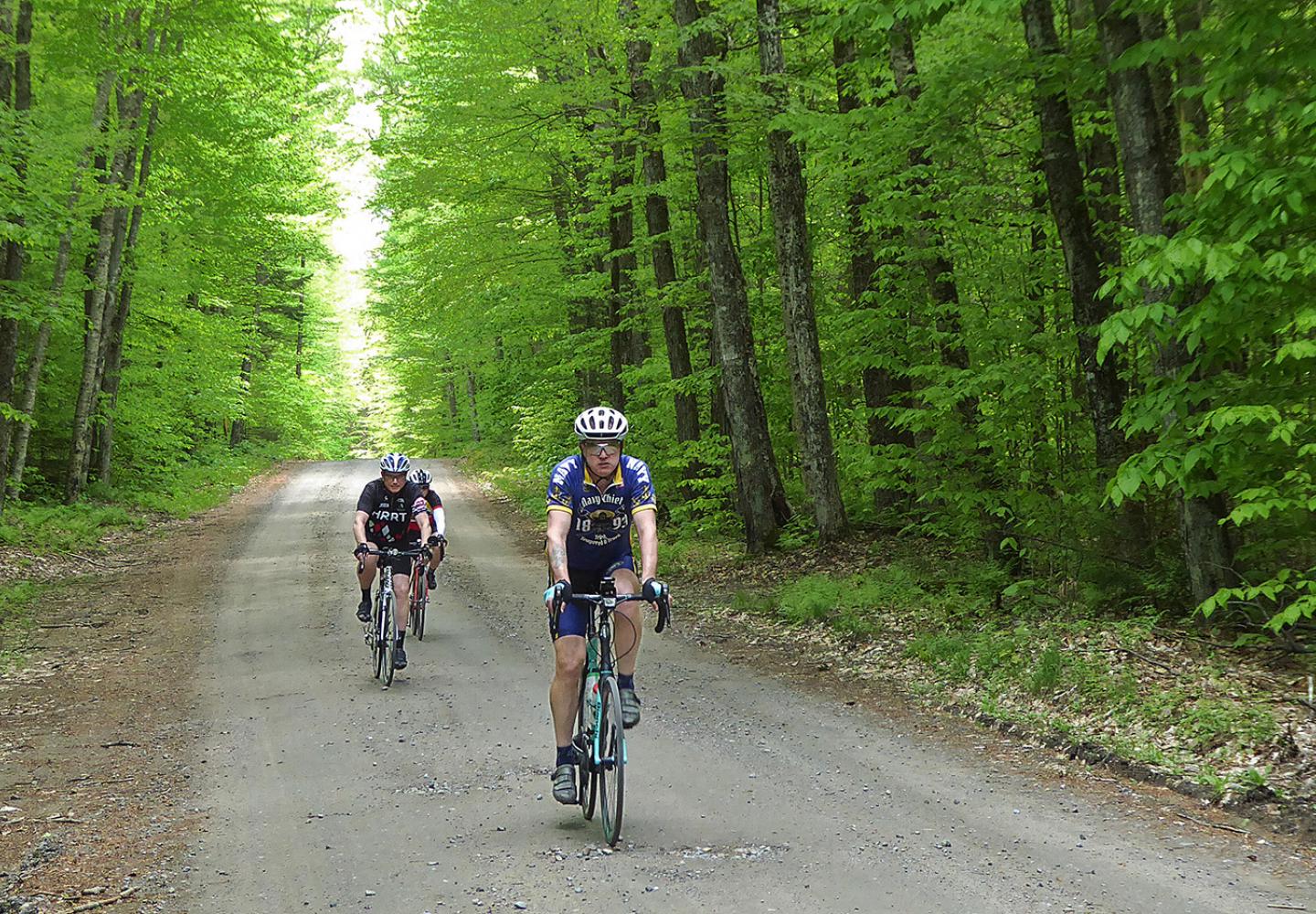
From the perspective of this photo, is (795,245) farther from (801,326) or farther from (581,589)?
(581,589)

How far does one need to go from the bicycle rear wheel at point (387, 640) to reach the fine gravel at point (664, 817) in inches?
10.1

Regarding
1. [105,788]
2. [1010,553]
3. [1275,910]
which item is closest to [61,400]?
[105,788]

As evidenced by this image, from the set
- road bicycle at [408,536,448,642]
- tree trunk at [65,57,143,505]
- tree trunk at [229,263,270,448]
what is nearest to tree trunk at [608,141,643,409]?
road bicycle at [408,536,448,642]

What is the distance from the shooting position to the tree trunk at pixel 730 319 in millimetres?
15195

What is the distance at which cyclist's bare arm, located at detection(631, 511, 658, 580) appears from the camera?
5918 millimetres

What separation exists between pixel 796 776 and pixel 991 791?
120 cm

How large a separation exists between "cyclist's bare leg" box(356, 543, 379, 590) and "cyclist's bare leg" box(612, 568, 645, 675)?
16.7 ft

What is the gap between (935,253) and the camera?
1213 centimetres

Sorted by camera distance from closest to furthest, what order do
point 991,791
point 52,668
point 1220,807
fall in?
point 1220,807 < point 991,791 < point 52,668

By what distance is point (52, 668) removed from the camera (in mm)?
11102

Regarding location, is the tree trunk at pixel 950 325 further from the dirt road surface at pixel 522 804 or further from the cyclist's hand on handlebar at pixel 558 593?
the cyclist's hand on handlebar at pixel 558 593

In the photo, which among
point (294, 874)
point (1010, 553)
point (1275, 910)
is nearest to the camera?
point (1275, 910)

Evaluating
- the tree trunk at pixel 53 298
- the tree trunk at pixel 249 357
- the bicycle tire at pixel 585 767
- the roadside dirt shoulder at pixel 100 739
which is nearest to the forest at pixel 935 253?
the bicycle tire at pixel 585 767

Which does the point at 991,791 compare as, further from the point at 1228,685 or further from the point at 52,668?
the point at 52,668
